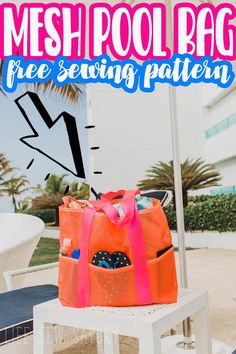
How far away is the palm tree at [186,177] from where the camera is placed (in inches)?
315

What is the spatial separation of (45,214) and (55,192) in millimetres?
439

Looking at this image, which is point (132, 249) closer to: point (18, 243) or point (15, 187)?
point (18, 243)

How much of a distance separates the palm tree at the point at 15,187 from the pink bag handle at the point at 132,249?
20.1 feet

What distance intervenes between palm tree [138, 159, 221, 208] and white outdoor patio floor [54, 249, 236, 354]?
140 cm

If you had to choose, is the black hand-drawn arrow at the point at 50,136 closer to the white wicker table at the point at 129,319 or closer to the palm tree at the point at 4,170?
the palm tree at the point at 4,170

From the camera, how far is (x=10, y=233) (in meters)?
3.06

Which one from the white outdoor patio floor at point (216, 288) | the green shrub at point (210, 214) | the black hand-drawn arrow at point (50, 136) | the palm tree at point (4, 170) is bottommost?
the white outdoor patio floor at point (216, 288)

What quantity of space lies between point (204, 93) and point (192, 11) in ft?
18.9

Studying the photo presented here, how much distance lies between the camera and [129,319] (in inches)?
40.9

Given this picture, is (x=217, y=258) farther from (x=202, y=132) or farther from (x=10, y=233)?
(x=10, y=233)

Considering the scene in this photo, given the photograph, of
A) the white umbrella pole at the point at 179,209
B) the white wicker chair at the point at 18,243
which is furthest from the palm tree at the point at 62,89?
the white umbrella pole at the point at 179,209

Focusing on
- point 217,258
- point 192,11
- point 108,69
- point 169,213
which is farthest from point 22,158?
point 192,11

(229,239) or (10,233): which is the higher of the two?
(10,233)

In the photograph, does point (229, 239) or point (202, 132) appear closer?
point (229, 239)
